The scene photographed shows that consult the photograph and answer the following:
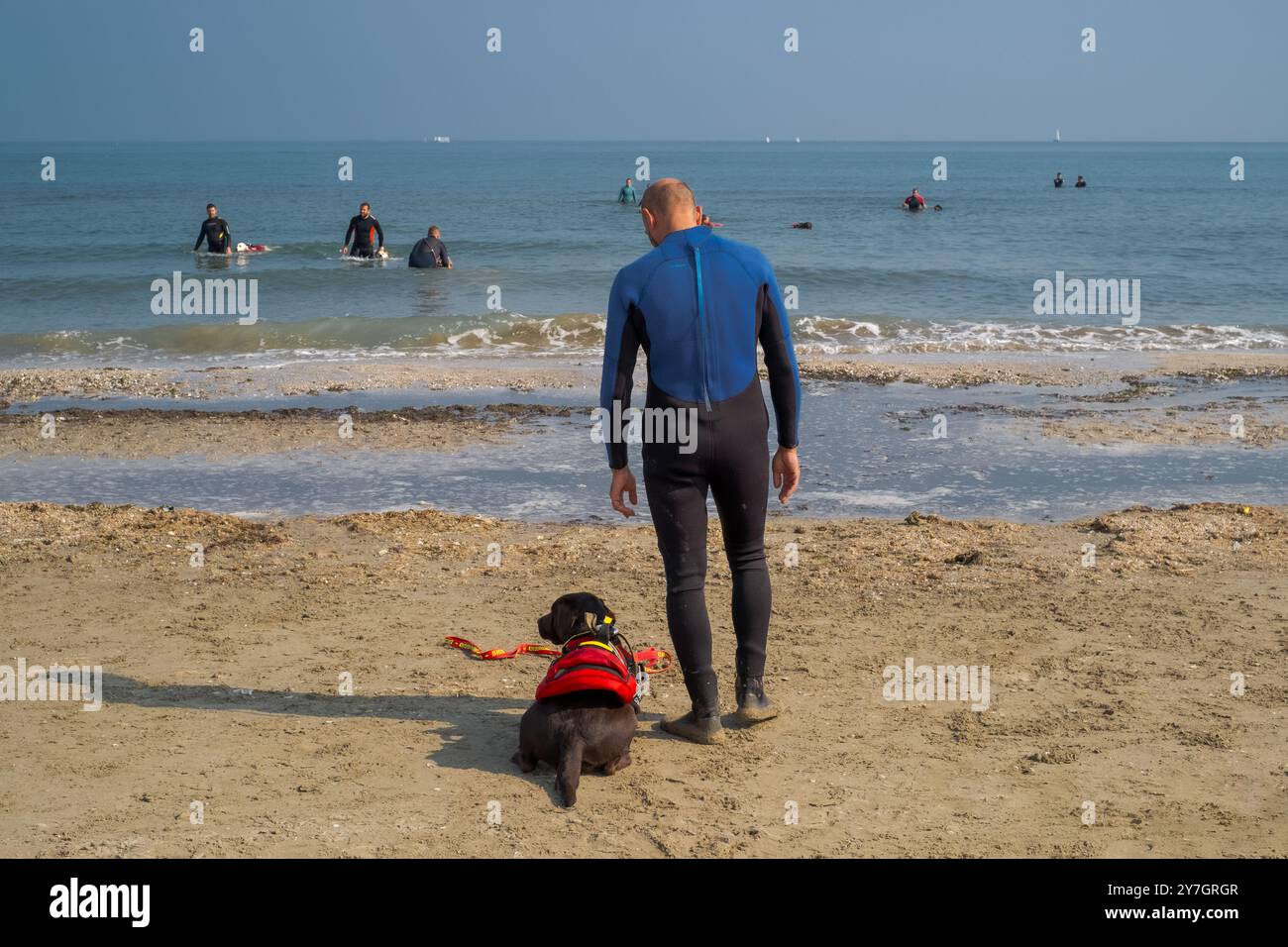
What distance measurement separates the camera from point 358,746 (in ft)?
14.5

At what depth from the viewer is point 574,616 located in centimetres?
452

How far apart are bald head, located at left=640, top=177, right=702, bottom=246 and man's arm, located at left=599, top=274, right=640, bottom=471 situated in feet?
0.79

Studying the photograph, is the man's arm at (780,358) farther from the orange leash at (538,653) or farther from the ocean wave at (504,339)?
the ocean wave at (504,339)

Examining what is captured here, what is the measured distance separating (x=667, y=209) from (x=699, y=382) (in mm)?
614

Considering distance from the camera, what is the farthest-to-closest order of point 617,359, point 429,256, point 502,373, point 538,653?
point 429,256
point 502,373
point 538,653
point 617,359

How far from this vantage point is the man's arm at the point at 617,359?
13.7 feet

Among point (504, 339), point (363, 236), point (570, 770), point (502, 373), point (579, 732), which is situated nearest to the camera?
point (570, 770)

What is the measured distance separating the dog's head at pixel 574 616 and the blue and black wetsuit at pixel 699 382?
0.29 meters

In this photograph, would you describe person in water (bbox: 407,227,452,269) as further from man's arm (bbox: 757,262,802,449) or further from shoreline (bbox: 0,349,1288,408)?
man's arm (bbox: 757,262,802,449)

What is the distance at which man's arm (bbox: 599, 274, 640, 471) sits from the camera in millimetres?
4168
